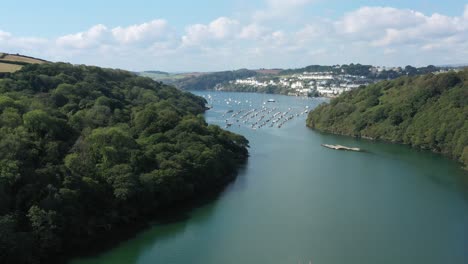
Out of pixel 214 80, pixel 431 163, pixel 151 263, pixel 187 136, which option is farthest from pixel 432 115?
pixel 214 80

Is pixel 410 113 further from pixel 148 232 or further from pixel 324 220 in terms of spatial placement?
pixel 148 232

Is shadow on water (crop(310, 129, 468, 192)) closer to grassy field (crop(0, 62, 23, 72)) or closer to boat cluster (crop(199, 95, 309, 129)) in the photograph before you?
boat cluster (crop(199, 95, 309, 129))

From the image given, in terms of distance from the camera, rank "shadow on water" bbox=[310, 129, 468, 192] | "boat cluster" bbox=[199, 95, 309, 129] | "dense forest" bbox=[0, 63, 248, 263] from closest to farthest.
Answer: "dense forest" bbox=[0, 63, 248, 263] < "shadow on water" bbox=[310, 129, 468, 192] < "boat cluster" bbox=[199, 95, 309, 129]

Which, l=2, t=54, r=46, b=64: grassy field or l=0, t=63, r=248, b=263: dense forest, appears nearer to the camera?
l=0, t=63, r=248, b=263: dense forest

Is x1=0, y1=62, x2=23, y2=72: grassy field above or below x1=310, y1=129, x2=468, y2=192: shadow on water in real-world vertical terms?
above

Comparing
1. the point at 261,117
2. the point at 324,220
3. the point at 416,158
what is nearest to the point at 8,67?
the point at 261,117

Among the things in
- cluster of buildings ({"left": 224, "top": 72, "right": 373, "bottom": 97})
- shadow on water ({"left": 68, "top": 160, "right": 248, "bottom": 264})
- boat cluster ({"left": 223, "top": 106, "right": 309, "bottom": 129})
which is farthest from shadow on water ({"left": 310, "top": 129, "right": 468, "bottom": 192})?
cluster of buildings ({"left": 224, "top": 72, "right": 373, "bottom": 97})

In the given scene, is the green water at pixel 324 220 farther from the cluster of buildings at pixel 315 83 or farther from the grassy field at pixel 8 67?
the cluster of buildings at pixel 315 83
